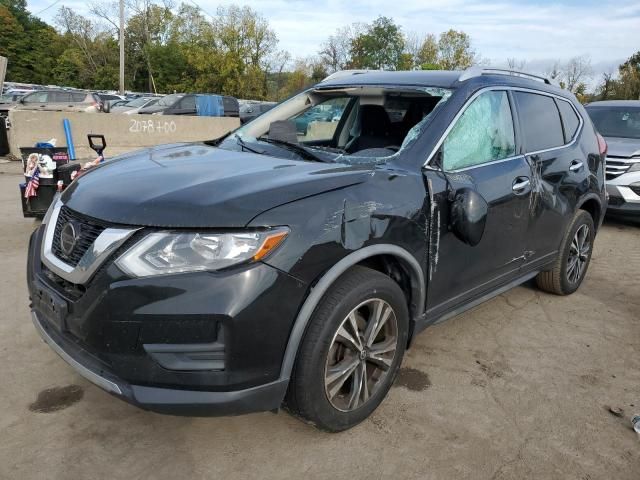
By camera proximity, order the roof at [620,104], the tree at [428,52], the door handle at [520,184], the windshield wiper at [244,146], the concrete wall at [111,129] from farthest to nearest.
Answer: the tree at [428,52]
the concrete wall at [111,129]
the roof at [620,104]
the door handle at [520,184]
the windshield wiper at [244,146]

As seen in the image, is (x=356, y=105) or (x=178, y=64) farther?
(x=178, y=64)

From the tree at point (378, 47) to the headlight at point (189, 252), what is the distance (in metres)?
62.5

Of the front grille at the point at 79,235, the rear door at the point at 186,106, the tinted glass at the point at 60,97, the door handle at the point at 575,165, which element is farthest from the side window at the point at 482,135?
the tinted glass at the point at 60,97

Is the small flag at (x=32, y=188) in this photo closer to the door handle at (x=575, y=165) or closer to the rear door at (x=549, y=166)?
the rear door at (x=549, y=166)

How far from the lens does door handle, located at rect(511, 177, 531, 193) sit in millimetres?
3404

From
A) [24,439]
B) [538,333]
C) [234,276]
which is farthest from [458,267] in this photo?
[24,439]

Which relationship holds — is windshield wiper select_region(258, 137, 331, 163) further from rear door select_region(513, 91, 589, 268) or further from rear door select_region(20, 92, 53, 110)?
rear door select_region(20, 92, 53, 110)

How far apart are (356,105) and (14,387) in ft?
9.68

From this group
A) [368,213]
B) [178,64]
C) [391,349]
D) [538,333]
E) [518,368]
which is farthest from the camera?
[178,64]

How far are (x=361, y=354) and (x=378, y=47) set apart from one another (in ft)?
215

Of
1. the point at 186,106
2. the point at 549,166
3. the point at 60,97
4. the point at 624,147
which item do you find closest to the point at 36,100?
the point at 60,97

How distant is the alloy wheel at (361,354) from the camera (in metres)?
2.48

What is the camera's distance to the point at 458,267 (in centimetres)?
308

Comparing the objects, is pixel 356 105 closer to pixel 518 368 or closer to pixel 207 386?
pixel 518 368
